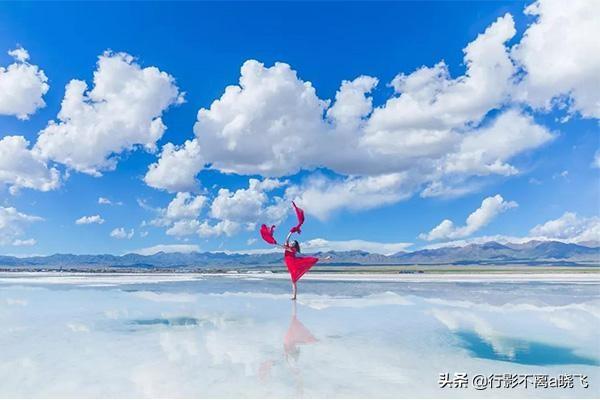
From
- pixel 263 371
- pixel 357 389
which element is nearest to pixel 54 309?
pixel 263 371

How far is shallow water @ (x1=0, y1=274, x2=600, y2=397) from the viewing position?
7.31 m

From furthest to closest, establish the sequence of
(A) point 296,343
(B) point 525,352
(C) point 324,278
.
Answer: (C) point 324,278
(A) point 296,343
(B) point 525,352

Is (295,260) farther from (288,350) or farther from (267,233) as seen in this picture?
(288,350)

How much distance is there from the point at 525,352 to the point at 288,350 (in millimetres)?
4927

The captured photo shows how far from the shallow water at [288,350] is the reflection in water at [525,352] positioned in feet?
0.07

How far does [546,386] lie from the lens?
7.52m

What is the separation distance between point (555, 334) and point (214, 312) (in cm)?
1021

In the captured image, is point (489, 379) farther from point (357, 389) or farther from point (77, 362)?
point (77, 362)

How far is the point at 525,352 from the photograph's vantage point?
9.84m

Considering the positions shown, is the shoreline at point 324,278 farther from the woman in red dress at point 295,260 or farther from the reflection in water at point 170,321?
the reflection in water at point 170,321

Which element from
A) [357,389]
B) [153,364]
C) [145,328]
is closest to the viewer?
[357,389]

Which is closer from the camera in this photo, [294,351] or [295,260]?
[294,351]

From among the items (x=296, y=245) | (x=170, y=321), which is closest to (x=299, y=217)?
(x=296, y=245)

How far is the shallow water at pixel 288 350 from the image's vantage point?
24.0 feet
